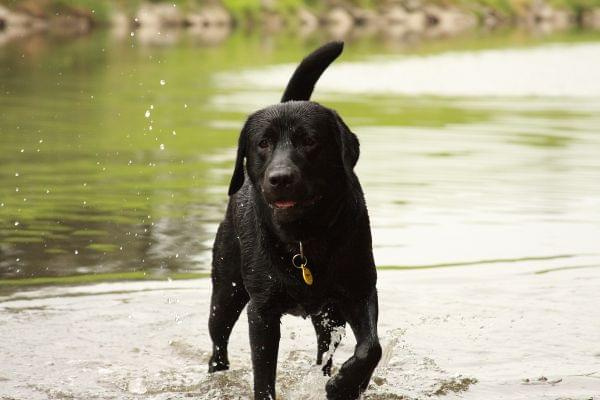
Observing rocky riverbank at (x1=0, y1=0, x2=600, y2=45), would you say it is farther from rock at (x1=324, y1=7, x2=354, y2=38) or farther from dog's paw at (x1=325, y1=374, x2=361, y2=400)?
dog's paw at (x1=325, y1=374, x2=361, y2=400)

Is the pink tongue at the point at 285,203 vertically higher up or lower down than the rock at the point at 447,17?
higher up

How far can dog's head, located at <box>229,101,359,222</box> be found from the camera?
17.3ft

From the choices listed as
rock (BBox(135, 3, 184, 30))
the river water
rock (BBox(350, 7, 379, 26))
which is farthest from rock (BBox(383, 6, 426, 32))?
the river water

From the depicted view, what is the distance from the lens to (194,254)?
9.35 meters

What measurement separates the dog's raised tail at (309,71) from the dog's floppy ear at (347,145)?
84 centimetres

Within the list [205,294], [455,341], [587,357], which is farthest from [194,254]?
[587,357]

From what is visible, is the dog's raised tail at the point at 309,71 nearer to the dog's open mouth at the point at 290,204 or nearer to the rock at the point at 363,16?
the dog's open mouth at the point at 290,204

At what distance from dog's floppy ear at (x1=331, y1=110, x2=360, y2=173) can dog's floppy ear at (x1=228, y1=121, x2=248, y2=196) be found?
1.39 feet

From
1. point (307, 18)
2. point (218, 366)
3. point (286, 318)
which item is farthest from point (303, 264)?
point (307, 18)

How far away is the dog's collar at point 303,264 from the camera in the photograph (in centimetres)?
555

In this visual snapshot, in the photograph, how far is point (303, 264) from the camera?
5570mm

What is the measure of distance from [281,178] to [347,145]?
47 cm

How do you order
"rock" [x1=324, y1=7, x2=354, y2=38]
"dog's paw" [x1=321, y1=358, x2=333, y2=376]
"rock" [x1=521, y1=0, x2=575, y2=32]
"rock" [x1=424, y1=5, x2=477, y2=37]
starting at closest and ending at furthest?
"dog's paw" [x1=321, y1=358, x2=333, y2=376], "rock" [x1=324, y1=7, x2=354, y2=38], "rock" [x1=424, y1=5, x2=477, y2=37], "rock" [x1=521, y1=0, x2=575, y2=32]

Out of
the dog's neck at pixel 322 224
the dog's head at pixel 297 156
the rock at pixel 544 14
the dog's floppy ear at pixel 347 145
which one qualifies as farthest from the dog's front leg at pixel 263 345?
the rock at pixel 544 14
